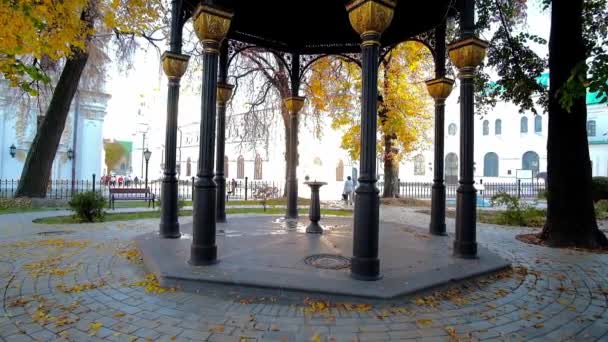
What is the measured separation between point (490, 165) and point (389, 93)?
3667 centimetres

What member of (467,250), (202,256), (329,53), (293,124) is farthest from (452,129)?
(202,256)

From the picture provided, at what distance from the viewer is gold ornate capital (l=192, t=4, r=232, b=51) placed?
16.5 feet

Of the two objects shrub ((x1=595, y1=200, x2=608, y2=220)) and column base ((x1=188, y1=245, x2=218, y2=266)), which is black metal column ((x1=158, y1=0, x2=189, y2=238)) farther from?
shrub ((x1=595, y1=200, x2=608, y2=220))

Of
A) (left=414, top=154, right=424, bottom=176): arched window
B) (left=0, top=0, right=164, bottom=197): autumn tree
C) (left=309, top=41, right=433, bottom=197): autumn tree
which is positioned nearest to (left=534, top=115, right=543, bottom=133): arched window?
(left=414, top=154, right=424, bottom=176): arched window

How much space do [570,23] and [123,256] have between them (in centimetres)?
951

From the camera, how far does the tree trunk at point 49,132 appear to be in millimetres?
14188

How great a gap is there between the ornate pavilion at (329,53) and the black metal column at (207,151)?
0.04 feet

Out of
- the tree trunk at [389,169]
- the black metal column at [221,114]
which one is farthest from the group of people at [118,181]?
the black metal column at [221,114]

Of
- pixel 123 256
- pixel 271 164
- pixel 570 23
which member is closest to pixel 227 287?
pixel 123 256

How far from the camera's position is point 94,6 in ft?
44.0

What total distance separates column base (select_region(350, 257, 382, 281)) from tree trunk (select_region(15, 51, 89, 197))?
14168mm

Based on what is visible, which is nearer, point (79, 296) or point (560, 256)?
point (79, 296)

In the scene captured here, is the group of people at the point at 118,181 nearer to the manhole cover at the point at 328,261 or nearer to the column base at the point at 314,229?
the column base at the point at 314,229

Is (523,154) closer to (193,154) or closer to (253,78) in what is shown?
(253,78)
